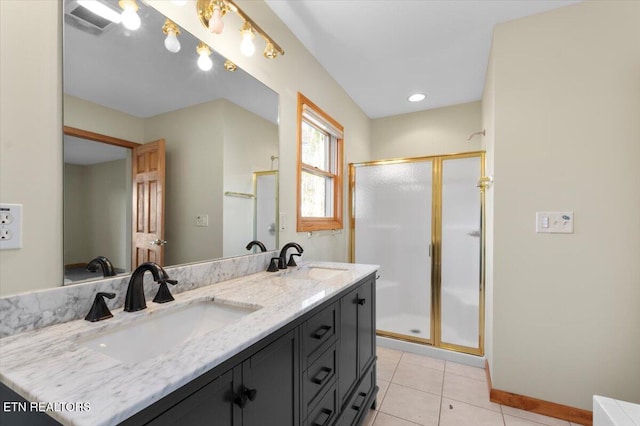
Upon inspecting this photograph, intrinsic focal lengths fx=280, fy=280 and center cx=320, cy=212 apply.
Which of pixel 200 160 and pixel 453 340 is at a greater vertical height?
pixel 200 160

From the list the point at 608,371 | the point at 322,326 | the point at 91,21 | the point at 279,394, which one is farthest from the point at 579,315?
the point at 91,21

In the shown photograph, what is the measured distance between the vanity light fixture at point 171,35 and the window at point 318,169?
3.06 feet

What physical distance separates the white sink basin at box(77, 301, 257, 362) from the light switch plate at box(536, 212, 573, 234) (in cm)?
184

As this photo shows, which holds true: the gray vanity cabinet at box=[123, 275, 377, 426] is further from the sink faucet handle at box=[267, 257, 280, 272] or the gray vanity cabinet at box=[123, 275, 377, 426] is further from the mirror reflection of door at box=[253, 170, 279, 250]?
the mirror reflection of door at box=[253, 170, 279, 250]

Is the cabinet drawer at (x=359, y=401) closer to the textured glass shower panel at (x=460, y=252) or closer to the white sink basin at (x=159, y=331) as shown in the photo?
the white sink basin at (x=159, y=331)

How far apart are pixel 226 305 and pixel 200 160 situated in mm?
702

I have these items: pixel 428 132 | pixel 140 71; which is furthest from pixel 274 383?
pixel 428 132

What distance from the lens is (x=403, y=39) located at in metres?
2.03

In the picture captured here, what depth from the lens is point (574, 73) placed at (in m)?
1.70

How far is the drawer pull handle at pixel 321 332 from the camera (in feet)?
3.61

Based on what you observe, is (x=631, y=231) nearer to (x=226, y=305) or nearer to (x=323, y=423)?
(x=323, y=423)

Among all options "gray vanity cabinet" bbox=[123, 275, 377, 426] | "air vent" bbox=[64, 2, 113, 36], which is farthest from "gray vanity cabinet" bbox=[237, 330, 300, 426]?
"air vent" bbox=[64, 2, 113, 36]

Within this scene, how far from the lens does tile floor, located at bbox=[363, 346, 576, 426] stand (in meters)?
1.71

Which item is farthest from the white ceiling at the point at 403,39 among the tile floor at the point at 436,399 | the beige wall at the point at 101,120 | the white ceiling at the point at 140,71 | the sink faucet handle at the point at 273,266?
the tile floor at the point at 436,399
